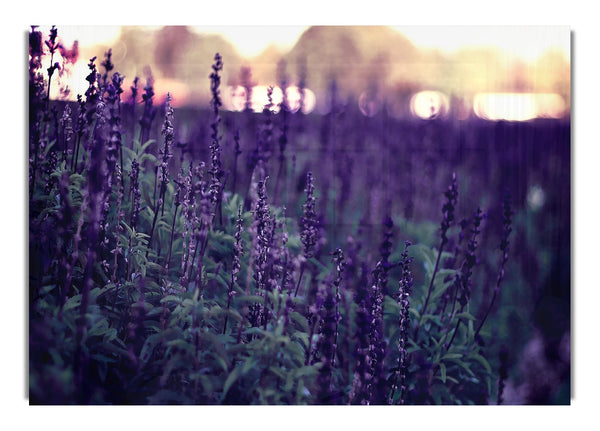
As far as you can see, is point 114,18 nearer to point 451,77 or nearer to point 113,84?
point 113,84

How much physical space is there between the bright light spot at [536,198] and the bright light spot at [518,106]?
39 centimetres

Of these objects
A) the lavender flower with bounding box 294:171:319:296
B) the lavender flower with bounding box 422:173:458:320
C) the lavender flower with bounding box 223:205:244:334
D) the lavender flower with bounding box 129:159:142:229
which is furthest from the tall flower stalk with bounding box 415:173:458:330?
the lavender flower with bounding box 129:159:142:229

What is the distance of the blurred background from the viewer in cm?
339

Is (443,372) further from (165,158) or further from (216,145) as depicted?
(165,158)

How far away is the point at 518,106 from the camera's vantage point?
3547 millimetres

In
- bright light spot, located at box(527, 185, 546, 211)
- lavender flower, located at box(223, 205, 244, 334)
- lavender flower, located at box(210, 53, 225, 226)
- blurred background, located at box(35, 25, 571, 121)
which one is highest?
blurred background, located at box(35, 25, 571, 121)

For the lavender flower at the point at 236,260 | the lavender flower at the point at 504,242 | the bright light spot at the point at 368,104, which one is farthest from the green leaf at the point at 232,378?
the bright light spot at the point at 368,104

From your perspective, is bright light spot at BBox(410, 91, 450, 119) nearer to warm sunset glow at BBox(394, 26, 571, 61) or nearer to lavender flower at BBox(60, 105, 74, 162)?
warm sunset glow at BBox(394, 26, 571, 61)

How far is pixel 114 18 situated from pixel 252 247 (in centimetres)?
140

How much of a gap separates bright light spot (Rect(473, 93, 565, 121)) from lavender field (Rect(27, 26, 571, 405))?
5 centimetres

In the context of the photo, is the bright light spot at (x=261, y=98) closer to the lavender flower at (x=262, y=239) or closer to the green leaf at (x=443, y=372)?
the lavender flower at (x=262, y=239)

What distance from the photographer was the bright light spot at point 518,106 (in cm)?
350

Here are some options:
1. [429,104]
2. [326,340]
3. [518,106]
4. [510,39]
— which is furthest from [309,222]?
[510,39]

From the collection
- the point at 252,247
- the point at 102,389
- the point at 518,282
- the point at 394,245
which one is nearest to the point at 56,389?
the point at 102,389
